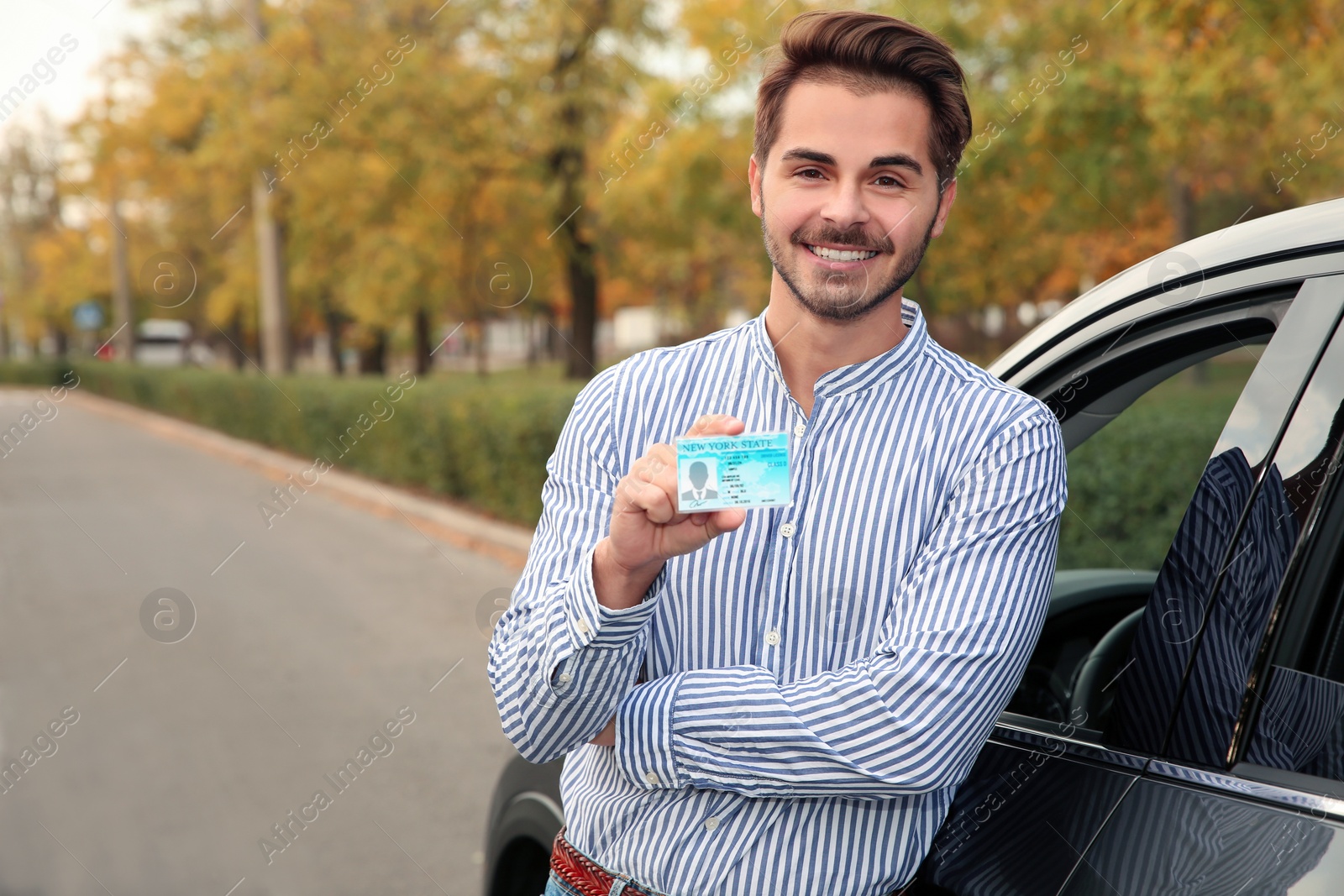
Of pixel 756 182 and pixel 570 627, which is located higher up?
pixel 756 182

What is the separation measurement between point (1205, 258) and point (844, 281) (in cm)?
50

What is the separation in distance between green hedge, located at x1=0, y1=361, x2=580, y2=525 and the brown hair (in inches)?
244

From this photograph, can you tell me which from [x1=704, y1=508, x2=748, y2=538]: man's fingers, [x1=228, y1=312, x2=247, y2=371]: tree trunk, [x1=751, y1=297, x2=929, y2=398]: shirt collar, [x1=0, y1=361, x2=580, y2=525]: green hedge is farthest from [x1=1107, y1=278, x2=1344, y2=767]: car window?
[x1=228, y1=312, x2=247, y2=371]: tree trunk

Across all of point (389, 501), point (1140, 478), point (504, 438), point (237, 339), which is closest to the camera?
point (1140, 478)

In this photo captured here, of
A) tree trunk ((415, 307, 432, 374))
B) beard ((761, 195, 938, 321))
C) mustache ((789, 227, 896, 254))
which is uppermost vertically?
mustache ((789, 227, 896, 254))

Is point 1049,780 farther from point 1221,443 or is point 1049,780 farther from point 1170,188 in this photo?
point 1170,188

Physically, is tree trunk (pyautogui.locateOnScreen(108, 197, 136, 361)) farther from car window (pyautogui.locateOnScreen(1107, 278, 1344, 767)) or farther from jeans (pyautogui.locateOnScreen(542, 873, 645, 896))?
car window (pyautogui.locateOnScreen(1107, 278, 1344, 767))

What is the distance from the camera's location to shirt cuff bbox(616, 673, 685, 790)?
159 cm

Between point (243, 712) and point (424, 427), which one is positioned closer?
point (243, 712)

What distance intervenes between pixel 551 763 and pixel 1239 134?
33.4 feet

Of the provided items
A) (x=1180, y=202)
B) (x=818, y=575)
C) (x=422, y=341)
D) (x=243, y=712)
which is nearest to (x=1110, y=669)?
(x=818, y=575)

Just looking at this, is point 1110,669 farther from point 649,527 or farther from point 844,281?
point 649,527

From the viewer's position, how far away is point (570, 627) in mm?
1552

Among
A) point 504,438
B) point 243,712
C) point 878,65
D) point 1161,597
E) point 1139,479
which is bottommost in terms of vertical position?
point 243,712
